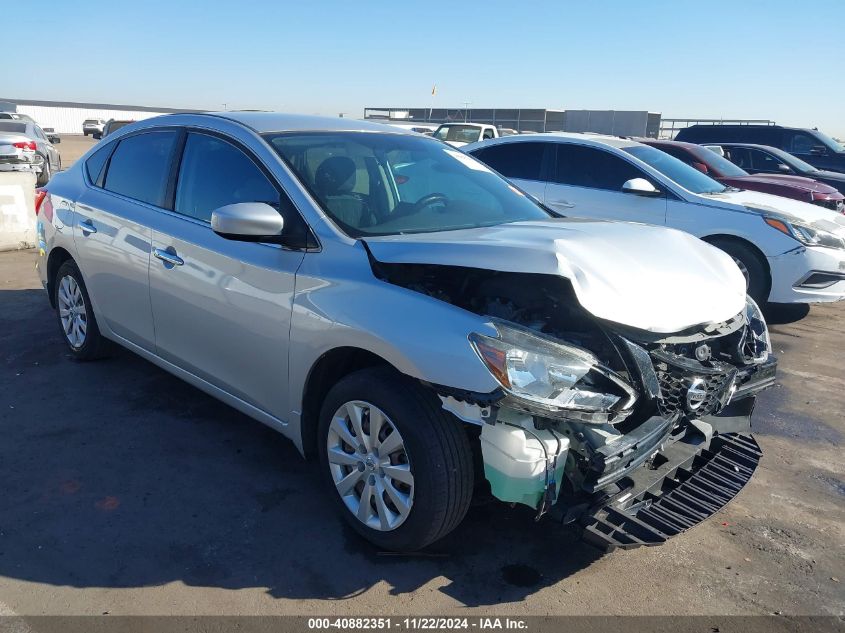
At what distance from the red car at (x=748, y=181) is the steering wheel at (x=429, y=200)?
22.7 ft

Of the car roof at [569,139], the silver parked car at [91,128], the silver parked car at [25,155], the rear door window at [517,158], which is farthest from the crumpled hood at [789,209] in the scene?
the silver parked car at [91,128]

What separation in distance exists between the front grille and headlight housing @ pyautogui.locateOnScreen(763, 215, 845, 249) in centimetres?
455

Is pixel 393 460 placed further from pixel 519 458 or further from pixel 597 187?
pixel 597 187

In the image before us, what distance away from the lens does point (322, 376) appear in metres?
3.12

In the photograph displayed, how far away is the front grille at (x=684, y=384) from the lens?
2.77 metres

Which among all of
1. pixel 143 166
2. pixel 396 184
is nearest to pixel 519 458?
pixel 396 184

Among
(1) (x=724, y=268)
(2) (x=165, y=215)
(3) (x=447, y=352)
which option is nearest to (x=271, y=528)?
(3) (x=447, y=352)

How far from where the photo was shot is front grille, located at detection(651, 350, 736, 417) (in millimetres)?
2768

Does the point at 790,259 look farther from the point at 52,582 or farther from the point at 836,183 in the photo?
the point at 836,183

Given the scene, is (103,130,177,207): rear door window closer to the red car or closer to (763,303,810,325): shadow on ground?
(763,303,810,325): shadow on ground

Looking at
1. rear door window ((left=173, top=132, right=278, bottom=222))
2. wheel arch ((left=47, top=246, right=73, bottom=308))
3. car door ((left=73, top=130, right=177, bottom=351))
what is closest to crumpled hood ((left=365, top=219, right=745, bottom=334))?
rear door window ((left=173, top=132, right=278, bottom=222))

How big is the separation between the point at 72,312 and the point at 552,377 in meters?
3.94

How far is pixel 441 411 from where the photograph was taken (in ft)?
8.71

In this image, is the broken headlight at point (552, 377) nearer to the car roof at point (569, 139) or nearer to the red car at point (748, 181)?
the car roof at point (569, 139)
